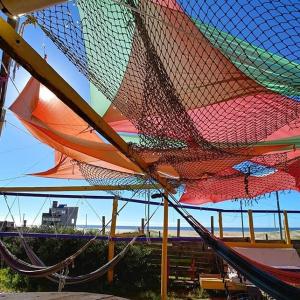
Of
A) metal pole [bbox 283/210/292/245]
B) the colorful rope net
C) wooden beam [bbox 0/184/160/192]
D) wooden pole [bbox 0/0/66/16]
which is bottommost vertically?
metal pole [bbox 283/210/292/245]

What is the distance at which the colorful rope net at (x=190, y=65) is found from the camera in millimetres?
1929

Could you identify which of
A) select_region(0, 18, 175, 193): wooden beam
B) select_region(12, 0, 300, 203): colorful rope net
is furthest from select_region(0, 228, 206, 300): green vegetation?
select_region(0, 18, 175, 193): wooden beam

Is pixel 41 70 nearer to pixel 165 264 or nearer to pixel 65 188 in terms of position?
pixel 165 264

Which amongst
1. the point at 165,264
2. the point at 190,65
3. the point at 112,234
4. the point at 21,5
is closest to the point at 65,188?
the point at 112,234

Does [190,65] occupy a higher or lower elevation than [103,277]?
higher

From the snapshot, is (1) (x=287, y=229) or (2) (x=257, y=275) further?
(1) (x=287, y=229)

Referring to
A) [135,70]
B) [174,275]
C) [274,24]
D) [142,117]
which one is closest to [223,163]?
[142,117]

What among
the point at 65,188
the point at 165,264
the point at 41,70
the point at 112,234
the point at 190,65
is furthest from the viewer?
the point at 112,234

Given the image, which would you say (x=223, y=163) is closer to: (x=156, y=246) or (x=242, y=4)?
(x=242, y=4)

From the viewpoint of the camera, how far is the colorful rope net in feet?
6.33

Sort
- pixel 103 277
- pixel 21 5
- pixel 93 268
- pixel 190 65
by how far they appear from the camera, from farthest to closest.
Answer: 1. pixel 93 268
2. pixel 103 277
3. pixel 190 65
4. pixel 21 5

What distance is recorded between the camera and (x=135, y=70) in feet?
8.20

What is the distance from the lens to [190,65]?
2459mm

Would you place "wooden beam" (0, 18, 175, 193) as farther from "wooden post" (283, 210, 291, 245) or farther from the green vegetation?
"wooden post" (283, 210, 291, 245)
